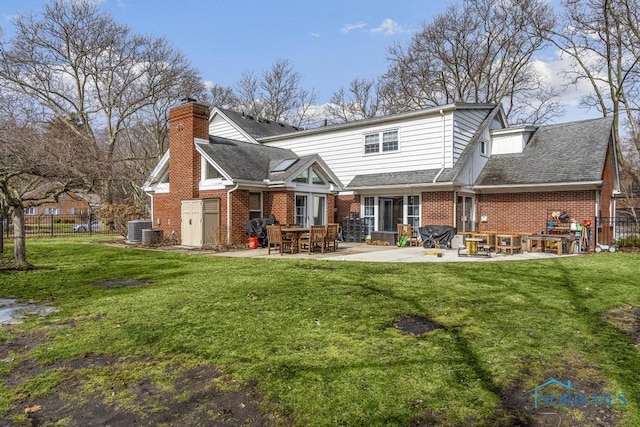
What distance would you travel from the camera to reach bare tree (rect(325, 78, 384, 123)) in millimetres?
35969

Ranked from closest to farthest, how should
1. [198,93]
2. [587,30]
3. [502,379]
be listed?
1. [502,379]
2. [587,30]
3. [198,93]

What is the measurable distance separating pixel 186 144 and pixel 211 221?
342cm

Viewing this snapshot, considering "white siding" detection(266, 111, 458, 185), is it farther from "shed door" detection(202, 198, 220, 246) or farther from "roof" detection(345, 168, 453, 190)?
"shed door" detection(202, 198, 220, 246)

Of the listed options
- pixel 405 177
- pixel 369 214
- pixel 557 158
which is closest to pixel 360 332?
pixel 405 177

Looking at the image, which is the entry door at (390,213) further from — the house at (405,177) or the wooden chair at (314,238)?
the wooden chair at (314,238)

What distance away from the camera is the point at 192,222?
1609 cm

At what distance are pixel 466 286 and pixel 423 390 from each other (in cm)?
461

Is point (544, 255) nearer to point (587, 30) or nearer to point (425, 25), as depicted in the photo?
point (587, 30)

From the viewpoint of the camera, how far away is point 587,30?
21.8m

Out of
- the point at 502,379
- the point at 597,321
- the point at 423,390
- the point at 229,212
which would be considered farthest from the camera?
the point at 229,212

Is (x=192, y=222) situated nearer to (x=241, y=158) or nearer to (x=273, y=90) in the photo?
(x=241, y=158)

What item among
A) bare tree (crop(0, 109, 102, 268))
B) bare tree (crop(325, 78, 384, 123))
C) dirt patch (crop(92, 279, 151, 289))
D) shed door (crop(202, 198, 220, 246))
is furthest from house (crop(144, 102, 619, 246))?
bare tree (crop(325, 78, 384, 123))

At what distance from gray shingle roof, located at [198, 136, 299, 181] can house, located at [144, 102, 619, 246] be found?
0.07 meters

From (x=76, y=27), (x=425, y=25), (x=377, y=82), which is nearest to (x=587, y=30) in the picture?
(x=425, y=25)
